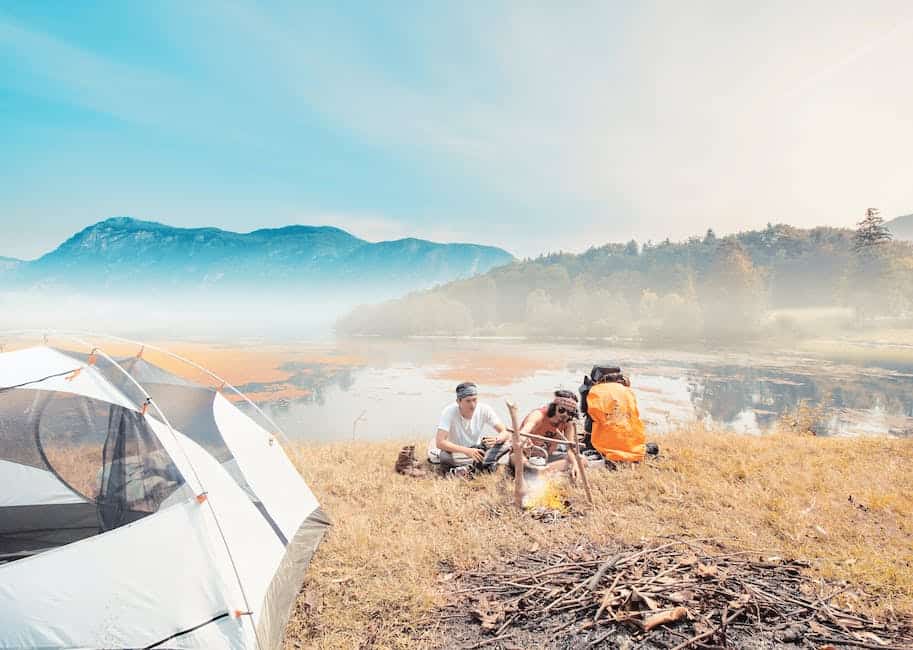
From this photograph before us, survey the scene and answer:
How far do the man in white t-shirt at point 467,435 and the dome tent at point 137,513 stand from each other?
7.50 ft

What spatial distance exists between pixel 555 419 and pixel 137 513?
4980 millimetres

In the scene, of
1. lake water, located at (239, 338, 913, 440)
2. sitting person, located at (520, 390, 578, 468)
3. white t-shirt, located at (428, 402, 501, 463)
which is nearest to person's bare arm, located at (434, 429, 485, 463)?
white t-shirt, located at (428, 402, 501, 463)

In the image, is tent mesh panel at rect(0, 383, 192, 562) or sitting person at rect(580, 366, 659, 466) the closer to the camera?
tent mesh panel at rect(0, 383, 192, 562)

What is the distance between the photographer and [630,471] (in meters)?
6.61

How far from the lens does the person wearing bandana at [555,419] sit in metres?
6.38

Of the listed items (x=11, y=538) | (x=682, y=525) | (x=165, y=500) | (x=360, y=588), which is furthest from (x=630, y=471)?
(x=11, y=538)

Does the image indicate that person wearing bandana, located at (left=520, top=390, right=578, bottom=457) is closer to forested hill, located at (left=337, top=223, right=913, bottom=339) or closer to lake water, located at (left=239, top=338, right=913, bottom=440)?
lake water, located at (left=239, top=338, right=913, bottom=440)

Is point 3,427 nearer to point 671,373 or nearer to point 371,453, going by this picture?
point 371,453

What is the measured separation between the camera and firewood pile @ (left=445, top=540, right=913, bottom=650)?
10.6ft

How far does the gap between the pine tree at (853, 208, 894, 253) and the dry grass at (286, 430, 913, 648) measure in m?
64.2

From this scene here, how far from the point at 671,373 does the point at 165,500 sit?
3481cm

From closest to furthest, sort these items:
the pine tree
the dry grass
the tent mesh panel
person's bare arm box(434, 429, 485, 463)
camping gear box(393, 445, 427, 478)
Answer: the dry grass < the tent mesh panel < person's bare arm box(434, 429, 485, 463) < camping gear box(393, 445, 427, 478) < the pine tree

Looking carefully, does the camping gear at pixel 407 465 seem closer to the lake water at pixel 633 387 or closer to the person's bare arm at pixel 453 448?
the person's bare arm at pixel 453 448

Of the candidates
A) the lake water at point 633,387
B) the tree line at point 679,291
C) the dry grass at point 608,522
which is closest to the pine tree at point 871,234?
the tree line at point 679,291
